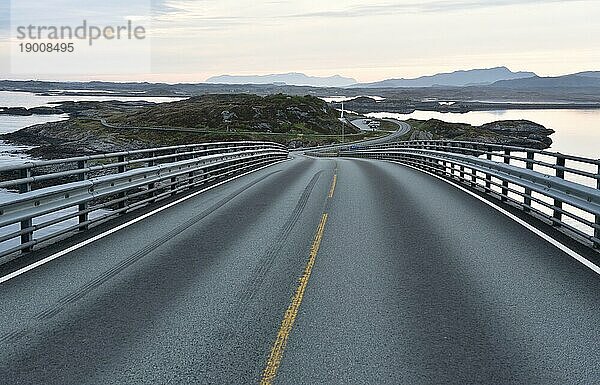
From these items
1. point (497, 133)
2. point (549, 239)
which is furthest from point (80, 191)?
point (497, 133)

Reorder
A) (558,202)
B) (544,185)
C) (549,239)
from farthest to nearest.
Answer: (544,185) < (558,202) < (549,239)

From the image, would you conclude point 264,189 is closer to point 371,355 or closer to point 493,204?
point 493,204

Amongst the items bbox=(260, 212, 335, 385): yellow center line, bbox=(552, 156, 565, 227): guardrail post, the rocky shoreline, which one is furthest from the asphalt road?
the rocky shoreline

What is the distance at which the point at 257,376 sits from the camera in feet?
17.8

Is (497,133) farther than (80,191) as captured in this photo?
Yes

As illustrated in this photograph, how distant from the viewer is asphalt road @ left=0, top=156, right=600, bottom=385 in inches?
222

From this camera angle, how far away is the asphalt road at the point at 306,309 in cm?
564

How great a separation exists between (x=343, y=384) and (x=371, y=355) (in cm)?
70

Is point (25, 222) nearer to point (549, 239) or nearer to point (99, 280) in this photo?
point (99, 280)

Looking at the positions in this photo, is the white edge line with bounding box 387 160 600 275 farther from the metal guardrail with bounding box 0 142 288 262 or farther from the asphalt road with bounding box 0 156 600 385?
the metal guardrail with bounding box 0 142 288 262

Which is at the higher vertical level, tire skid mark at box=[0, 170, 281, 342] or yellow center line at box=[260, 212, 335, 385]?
tire skid mark at box=[0, 170, 281, 342]

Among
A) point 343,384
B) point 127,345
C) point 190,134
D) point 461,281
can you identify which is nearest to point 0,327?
point 127,345

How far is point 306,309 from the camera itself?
7.30m

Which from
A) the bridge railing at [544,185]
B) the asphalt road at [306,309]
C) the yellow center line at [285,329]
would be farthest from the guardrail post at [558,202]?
the yellow center line at [285,329]
